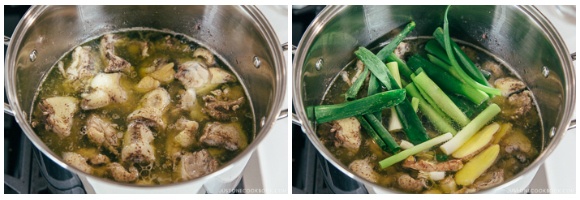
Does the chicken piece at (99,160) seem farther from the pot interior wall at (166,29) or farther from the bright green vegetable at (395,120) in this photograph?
the bright green vegetable at (395,120)

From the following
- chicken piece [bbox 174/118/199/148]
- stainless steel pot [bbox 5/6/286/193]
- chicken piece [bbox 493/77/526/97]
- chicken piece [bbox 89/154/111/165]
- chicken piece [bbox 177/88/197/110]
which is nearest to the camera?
stainless steel pot [bbox 5/6/286/193]

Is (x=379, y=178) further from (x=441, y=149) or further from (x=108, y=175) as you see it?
(x=108, y=175)

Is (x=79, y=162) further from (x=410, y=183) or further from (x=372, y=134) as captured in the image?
(x=410, y=183)

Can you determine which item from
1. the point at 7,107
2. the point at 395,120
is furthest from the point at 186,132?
the point at 395,120

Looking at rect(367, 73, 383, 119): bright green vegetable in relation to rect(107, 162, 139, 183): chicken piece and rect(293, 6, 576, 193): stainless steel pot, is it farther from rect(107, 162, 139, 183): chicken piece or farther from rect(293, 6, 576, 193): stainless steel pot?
rect(107, 162, 139, 183): chicken piece

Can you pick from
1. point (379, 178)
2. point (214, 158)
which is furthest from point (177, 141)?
point (379, 178)

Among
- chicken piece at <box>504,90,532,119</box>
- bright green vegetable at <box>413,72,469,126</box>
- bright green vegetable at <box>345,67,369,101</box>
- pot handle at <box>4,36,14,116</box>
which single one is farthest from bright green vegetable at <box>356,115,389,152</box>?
pot handle at <box>4,36,14,116</box>
